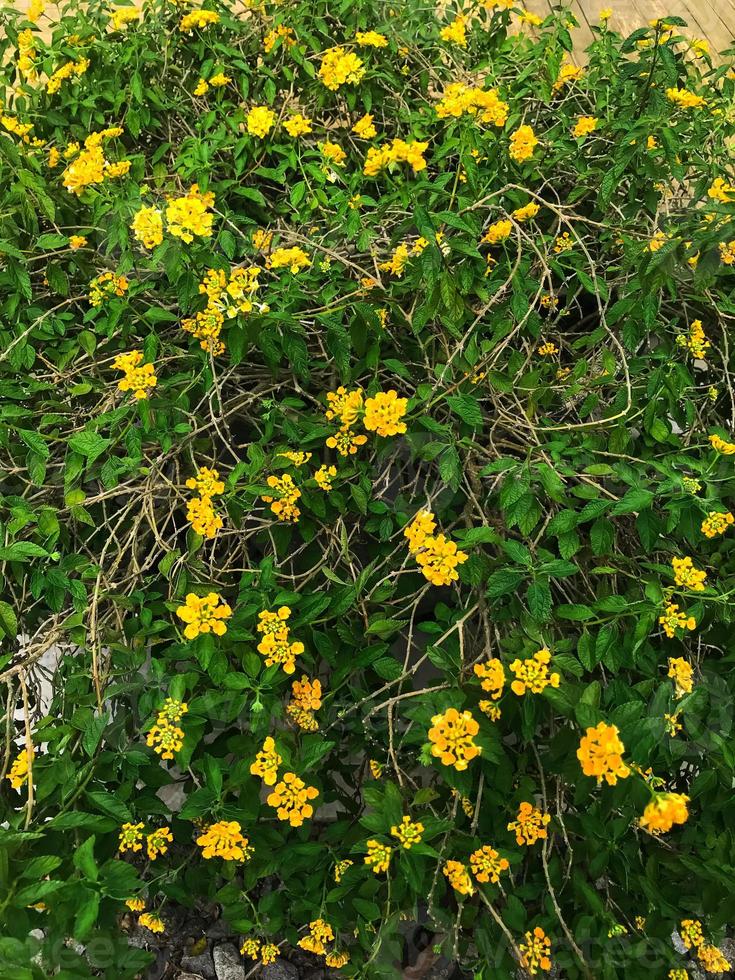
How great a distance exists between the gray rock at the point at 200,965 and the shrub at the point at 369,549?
0.07 meters

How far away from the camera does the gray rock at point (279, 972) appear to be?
1.17 meters

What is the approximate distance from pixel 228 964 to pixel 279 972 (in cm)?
9

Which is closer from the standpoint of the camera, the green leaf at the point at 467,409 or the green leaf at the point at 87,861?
the green leaf at the point at 87,861

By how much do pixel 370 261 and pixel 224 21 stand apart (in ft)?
2.35

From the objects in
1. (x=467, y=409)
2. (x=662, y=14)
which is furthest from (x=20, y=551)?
(x=662, y=14)

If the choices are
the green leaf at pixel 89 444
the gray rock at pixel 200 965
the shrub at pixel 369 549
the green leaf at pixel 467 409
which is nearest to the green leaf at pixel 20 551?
the shrub at pixel 369 549

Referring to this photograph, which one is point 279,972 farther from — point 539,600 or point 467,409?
point 467,409

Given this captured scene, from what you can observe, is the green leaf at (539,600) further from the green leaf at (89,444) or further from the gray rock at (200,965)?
the gray rock at (200,965)

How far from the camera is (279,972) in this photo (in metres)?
1.18

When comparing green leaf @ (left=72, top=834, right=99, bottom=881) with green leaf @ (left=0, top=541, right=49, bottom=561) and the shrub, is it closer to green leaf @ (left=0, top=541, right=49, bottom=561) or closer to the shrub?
the shrub

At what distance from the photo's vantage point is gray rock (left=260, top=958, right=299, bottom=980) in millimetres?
1172

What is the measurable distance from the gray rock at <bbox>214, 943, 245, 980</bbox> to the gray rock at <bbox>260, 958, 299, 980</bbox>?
0.04 metres

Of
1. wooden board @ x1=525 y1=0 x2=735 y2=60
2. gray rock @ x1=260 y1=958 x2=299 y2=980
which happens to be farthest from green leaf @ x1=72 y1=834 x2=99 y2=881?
wooden board @ x1=525 y1=0 x2=735 y2=60

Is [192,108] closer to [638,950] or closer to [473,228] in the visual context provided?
[473,228]
